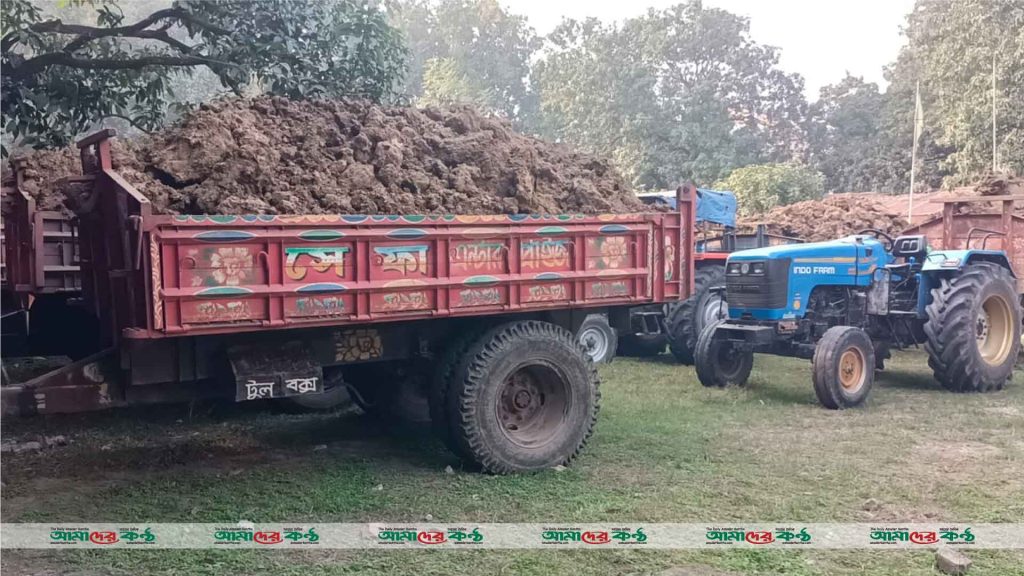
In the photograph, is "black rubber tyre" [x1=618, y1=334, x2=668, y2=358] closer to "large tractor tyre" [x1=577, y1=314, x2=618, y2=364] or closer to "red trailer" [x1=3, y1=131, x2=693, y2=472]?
"large tractor tyre" [x1=577, y1=314, x2=618, y2=364]

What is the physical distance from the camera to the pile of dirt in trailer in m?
13.2

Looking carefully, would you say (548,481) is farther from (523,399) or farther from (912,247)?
(912,247)

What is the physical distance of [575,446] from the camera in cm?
579

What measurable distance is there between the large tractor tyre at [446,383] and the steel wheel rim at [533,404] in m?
0.36

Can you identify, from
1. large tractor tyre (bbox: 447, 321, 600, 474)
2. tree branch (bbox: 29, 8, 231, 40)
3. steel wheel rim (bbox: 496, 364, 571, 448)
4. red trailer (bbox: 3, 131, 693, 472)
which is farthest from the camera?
tree branch (bbox: 29, 8, 231, 40)

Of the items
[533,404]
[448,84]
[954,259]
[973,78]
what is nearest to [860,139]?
[973,78]

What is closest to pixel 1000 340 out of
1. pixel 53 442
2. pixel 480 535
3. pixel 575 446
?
pixel 575 446

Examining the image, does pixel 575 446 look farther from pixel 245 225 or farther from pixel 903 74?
pixel 903 74

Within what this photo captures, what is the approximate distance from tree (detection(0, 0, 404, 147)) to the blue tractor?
4506mm

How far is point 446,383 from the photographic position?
5.51 m

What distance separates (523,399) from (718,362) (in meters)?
3.42

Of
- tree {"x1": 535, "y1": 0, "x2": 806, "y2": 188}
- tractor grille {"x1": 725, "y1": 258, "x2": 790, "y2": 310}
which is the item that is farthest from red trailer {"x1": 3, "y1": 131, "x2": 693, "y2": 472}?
tree {"x1": 535, "y1": 0, "x2": 806, "y2": 188}

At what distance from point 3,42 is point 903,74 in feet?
88.2

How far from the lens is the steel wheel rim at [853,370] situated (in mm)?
7781
